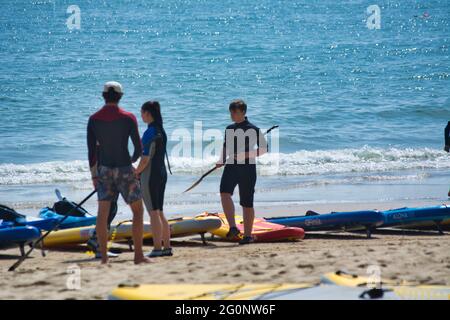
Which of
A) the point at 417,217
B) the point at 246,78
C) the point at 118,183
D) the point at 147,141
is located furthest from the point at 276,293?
the point at 246,78

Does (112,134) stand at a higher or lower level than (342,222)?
higher

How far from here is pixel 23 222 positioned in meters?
8.95

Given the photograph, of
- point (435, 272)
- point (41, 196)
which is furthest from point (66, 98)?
point (435, 272)

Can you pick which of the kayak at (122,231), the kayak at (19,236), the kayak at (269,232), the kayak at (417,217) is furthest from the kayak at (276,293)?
A: the kayak at (417,217)

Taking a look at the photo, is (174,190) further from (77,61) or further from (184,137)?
(77,61)

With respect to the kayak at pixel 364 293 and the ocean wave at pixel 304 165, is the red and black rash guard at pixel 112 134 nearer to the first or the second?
the kayak at pixel 364 293

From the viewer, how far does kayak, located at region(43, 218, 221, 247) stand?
8617mm

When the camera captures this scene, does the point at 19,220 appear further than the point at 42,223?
No

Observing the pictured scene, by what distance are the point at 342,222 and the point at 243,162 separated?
1496 mm

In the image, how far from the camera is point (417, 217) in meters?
9.59

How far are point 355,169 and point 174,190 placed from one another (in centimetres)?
397

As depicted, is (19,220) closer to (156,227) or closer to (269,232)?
(156,227)

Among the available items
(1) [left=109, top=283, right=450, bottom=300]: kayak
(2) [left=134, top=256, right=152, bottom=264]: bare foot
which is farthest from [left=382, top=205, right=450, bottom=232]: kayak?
(1) [left=109, top=283, right=450, bottom=300]: kayak

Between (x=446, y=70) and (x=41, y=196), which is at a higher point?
(x=446, y=70)
